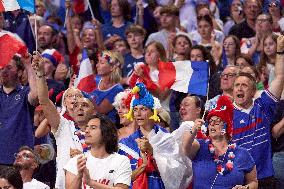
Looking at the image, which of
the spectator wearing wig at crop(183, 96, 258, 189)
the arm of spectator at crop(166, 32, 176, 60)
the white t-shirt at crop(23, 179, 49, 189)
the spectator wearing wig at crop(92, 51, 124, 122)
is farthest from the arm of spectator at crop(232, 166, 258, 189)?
the arm of spectator at crop(166, 32, 176, 60)

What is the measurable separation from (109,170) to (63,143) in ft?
3.80

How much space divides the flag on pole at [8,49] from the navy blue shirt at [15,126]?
362 mm

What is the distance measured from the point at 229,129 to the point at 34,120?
9.45 ft

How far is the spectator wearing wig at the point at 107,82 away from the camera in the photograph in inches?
497

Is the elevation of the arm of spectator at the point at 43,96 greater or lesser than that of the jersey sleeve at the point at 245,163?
greater

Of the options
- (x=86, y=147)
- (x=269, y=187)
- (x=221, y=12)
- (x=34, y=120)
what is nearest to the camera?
(x=86, y=147)

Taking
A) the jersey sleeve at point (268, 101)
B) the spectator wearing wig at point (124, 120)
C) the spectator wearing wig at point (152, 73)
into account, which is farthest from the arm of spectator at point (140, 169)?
the spectator wearing wig at point (152, 73)

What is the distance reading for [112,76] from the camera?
1300cm

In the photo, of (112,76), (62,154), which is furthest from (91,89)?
(62,154)

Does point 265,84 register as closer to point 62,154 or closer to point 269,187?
point 269,187

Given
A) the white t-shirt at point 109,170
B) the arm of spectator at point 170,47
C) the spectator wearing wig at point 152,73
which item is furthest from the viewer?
the arm of spectator at point 170,47

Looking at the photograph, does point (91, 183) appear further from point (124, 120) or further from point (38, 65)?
point (124, 120)

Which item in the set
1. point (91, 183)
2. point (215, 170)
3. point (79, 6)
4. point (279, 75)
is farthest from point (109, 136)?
point (79, 6)

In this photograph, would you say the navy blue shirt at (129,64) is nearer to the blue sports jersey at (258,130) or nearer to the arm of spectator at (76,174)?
the blue sports jersey at (258,130)
